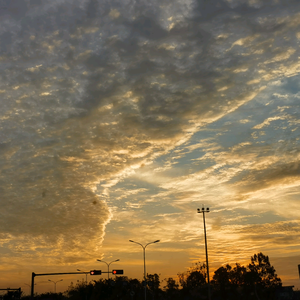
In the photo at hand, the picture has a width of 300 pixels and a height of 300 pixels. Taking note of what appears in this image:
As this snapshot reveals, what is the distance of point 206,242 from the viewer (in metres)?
71.2

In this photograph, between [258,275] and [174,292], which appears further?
[174,292]

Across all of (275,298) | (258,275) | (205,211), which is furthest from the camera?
(258,275)

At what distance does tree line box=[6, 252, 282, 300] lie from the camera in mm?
118250

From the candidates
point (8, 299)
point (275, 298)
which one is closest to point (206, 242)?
point (275, 298)

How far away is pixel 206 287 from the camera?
139 m

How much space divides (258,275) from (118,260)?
169 ft

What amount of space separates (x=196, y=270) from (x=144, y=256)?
251ft

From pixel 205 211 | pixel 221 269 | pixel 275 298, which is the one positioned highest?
pixel 205 211

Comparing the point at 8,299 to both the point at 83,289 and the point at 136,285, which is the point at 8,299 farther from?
the point at 136,285

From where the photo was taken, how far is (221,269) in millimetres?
141875

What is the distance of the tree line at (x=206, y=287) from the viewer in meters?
118

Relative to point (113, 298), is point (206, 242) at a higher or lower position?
higher

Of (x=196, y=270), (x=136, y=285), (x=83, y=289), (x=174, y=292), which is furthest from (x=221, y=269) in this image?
(x=83, y=289)

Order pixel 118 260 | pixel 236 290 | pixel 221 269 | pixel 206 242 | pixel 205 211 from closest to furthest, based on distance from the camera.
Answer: pixel 206 242 < pixel 205 211 < pixel 118 260 < pixel 236 290 < pixel 221 269
